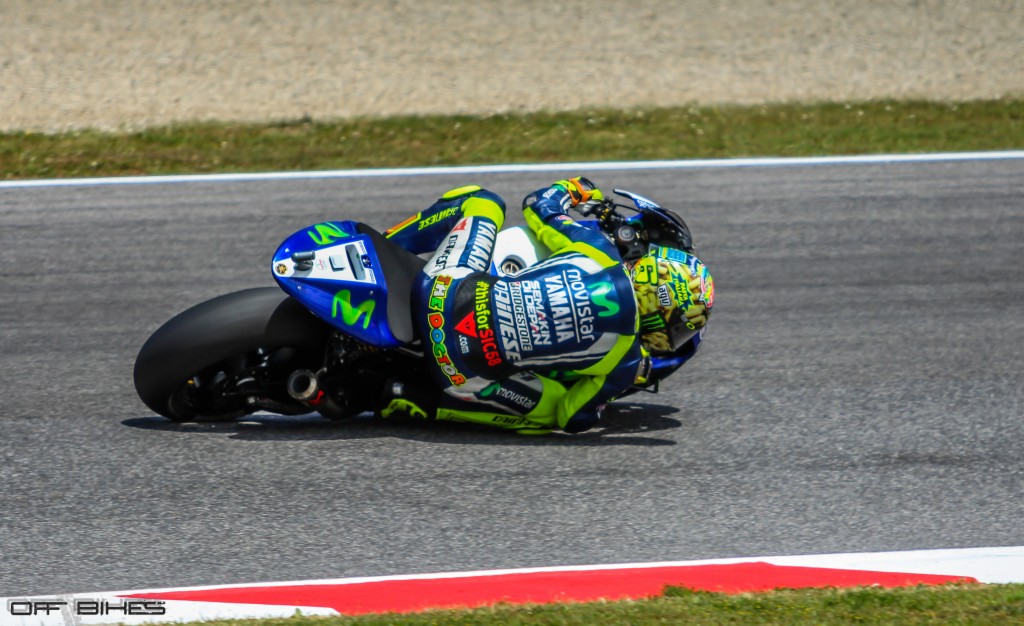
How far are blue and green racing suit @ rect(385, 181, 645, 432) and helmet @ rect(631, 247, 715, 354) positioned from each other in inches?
3.9

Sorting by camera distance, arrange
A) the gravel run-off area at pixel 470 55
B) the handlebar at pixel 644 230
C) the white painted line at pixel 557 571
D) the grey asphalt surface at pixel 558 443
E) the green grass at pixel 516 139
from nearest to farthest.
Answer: the white painted line at pixel 557 571
the grey asphalt surface at pixel 558 443
the handlebar at pixel 644 230
the green grass at pixel 516 139
the gravel run-off area at pixel 470 55

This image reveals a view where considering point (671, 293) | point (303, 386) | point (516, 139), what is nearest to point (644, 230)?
point (671, 293)

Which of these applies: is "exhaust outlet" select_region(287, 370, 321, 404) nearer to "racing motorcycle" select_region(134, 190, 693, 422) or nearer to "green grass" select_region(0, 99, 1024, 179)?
"racing motorcycle" select_region(134, 190, 693, 422)

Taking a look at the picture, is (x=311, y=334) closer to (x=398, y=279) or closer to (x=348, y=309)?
(x=348, y=309)

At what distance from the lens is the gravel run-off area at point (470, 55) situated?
12.6 metres

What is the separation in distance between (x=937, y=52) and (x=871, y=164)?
12.4 ft

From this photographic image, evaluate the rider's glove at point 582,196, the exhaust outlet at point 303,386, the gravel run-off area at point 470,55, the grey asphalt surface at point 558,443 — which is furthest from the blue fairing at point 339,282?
the gravel run-off area at point 470,55

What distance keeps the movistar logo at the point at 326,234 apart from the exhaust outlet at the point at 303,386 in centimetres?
57

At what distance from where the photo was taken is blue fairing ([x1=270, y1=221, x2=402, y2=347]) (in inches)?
215

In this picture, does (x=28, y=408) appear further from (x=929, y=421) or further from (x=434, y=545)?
(x=929, y=421)

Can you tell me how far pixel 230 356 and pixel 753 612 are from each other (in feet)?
8.07

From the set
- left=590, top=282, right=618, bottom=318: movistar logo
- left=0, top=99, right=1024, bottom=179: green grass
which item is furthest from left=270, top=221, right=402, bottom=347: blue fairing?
left=0, top=99, right=1024, bottom=179: green grass

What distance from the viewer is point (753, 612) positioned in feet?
13.9

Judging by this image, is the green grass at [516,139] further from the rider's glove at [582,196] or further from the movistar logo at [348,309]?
the movistar logo at [348,309]
